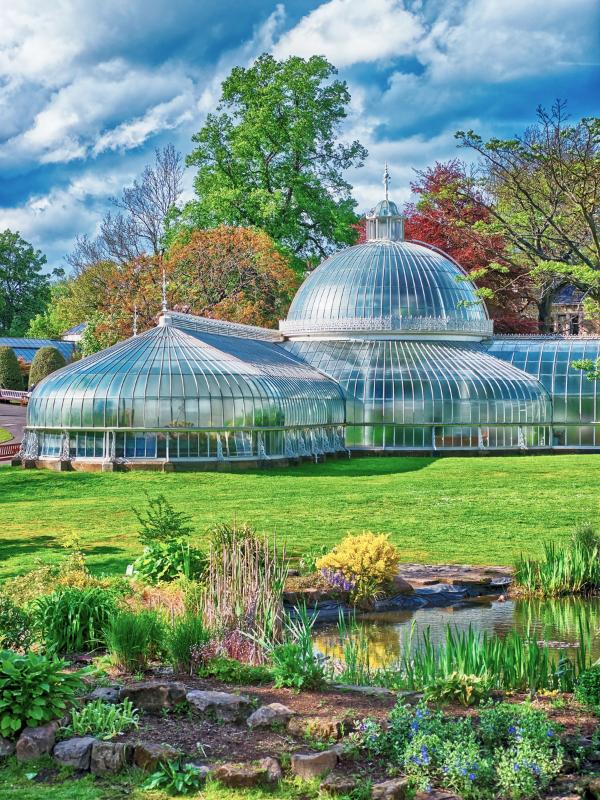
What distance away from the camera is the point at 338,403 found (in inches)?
1548

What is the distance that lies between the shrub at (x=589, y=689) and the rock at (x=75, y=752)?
387 centimetres

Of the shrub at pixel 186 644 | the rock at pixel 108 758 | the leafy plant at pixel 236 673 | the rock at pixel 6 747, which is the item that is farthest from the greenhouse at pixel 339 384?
the rock at pixel 108 758

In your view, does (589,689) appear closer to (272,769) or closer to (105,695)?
(272,769)

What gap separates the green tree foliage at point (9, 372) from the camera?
6359cm

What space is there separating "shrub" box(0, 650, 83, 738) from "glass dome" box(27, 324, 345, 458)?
75.6 ft

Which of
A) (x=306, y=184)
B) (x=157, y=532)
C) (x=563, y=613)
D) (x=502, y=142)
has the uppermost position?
(x=306, y=184)

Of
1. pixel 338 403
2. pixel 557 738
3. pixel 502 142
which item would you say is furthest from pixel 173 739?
pixel 338 403

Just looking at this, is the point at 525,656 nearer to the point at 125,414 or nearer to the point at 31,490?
the point at 31,490

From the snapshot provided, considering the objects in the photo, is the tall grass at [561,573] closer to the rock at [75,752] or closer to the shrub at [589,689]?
the shrub at [589,689]

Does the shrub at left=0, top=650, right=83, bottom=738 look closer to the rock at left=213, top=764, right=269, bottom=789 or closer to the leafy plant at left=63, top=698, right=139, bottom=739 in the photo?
the leafy plant at left=63, top=698, right=139, bottom=739

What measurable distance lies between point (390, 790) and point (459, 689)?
74.3 inches

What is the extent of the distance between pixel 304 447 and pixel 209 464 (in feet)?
17.6

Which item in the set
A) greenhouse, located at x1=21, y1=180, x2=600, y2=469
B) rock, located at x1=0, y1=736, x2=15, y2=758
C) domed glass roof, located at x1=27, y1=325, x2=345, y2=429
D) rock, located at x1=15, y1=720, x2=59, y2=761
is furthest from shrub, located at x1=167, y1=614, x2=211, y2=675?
domed glass roof, located at x1=27, y1=325, x2=345, y2=429

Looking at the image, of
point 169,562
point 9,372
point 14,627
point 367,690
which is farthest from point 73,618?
point 9,372
